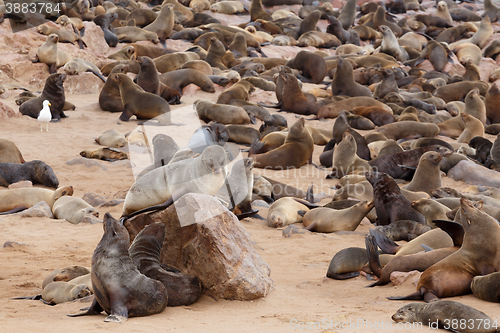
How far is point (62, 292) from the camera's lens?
3.89m

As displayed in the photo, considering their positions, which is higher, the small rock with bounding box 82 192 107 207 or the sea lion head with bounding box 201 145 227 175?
the sea lion head with bounding box 201 145 227 175

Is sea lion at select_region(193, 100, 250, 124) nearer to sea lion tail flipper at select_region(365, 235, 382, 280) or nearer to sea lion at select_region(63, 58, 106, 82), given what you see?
sea lion at select_region(63, 58, 106, 82)

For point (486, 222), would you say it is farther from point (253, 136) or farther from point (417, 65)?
point (417, 65)

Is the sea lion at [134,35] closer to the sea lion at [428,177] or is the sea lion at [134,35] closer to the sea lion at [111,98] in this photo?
the sea lion at [111,98]

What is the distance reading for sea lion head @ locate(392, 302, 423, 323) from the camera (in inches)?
122

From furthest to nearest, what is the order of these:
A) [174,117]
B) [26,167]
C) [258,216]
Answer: [174,117]
[26,167]
[258,216]

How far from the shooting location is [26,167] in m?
7.45

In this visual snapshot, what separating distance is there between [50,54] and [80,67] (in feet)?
2.54

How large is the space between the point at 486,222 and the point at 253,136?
671 cm

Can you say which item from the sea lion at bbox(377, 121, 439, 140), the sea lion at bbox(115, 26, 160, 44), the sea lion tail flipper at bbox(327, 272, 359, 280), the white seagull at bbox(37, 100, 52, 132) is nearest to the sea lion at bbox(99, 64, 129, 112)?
the white seagull at bbox(37, 100, 52, 132)

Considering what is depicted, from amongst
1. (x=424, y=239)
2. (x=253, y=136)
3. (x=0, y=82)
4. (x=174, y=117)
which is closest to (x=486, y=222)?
(x=424, y=239)

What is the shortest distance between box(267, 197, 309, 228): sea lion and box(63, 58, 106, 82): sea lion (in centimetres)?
800

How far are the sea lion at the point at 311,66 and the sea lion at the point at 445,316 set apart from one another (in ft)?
42.6

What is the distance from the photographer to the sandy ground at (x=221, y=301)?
2990 mm
